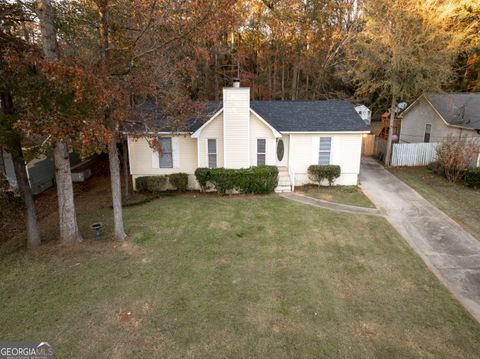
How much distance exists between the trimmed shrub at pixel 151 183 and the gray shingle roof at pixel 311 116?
660cm

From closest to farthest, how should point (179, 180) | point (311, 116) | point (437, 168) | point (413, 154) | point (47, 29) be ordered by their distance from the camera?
1. point (47, 29)
2. point (179, 180)
3. point (311, 116)
4. point (437, 168)
5. point (413, 154)

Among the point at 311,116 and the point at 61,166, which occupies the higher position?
the point at 311,116

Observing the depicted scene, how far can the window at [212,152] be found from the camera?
1575 cm

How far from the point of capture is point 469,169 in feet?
51.7

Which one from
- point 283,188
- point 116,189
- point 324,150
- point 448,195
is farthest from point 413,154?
point 116,189

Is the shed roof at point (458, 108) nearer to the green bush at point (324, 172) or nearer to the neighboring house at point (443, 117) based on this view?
the neighboring house at point (443, 117)

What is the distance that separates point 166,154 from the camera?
16141 millimetres

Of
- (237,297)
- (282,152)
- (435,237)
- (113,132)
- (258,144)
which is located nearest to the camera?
(237,297)

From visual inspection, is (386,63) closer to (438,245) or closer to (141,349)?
(438,245)

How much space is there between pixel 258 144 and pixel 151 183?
20.0 ft

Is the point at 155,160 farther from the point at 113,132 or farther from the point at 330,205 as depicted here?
the point at 330,205

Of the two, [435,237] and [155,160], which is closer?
[435,237]

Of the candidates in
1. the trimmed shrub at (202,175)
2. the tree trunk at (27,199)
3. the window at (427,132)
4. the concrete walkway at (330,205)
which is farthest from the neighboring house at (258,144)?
the window at (427,132)
